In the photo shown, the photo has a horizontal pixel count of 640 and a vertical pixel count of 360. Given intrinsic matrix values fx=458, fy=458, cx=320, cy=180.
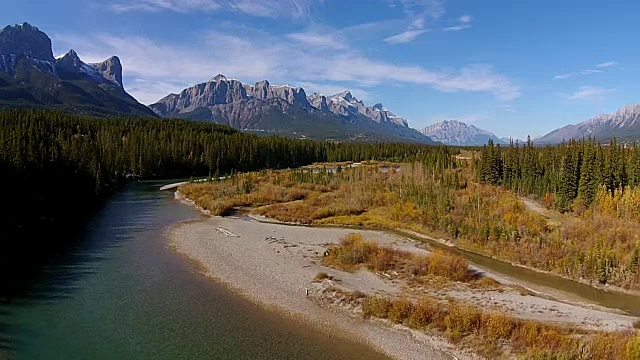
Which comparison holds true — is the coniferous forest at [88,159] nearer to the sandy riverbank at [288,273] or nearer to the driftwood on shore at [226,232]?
the sandy riverbank at [288,273]

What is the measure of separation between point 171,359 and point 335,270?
14977mm

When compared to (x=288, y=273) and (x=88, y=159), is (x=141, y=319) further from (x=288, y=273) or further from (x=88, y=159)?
(x=88, y=159)

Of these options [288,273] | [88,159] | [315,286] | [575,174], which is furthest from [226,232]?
[88,159]

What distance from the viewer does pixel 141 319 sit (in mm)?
23078

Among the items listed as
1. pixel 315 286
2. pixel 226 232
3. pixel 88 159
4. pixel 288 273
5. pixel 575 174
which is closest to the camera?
pixel 315 286

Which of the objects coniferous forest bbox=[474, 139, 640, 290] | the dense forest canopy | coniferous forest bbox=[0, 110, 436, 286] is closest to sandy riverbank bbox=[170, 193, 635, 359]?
coniferous forest bbox=[474, 139, 640, 290]

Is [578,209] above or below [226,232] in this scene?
above

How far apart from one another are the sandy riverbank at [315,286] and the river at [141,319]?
125 cm

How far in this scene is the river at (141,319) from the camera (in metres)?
19.7

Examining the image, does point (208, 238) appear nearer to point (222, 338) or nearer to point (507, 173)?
point (222, 338)

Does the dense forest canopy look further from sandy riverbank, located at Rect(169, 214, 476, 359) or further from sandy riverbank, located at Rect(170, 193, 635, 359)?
sandy riverbank, located at Rect(169, 214, 476, 359)

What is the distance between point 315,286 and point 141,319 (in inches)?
405

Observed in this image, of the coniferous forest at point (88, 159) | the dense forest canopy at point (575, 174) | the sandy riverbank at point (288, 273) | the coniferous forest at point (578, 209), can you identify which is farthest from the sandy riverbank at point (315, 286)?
the dense forest canopy at point (575, 174)

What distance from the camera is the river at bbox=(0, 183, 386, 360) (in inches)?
774
